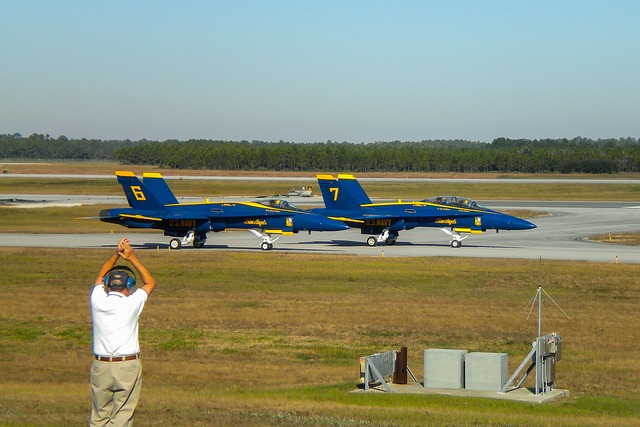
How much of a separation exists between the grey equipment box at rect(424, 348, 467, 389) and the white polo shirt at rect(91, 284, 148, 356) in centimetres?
971

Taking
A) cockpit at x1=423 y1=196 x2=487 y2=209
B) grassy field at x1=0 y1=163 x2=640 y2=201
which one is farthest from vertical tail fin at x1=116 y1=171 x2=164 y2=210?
grassy field at x1=0 y1=163 x2=640 y2=201

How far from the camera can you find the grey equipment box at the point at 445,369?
1828 centimetres

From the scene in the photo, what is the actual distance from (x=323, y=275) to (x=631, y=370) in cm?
1855

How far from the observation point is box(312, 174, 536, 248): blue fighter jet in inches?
2004

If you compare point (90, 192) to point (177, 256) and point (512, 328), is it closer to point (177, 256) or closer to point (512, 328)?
point (177, 256)

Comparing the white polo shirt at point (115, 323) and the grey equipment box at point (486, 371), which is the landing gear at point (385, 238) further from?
the white polo shirt at point (115, 323)

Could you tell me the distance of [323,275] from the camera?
127 ft

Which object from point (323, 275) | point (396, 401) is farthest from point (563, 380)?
point (323, 275)

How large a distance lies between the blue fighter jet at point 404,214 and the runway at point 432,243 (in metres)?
1.03

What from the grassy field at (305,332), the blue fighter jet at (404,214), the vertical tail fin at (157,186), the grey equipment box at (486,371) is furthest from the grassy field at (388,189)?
the grey equipment box at (486,371)

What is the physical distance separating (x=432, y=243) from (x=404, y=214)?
4.08m

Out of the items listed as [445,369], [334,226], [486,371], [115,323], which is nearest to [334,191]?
[334,226]

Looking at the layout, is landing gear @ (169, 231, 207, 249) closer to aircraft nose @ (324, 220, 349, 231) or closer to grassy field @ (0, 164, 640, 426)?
grassy field @ (0, 164, 640, 426)

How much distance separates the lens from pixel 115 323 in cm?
978
